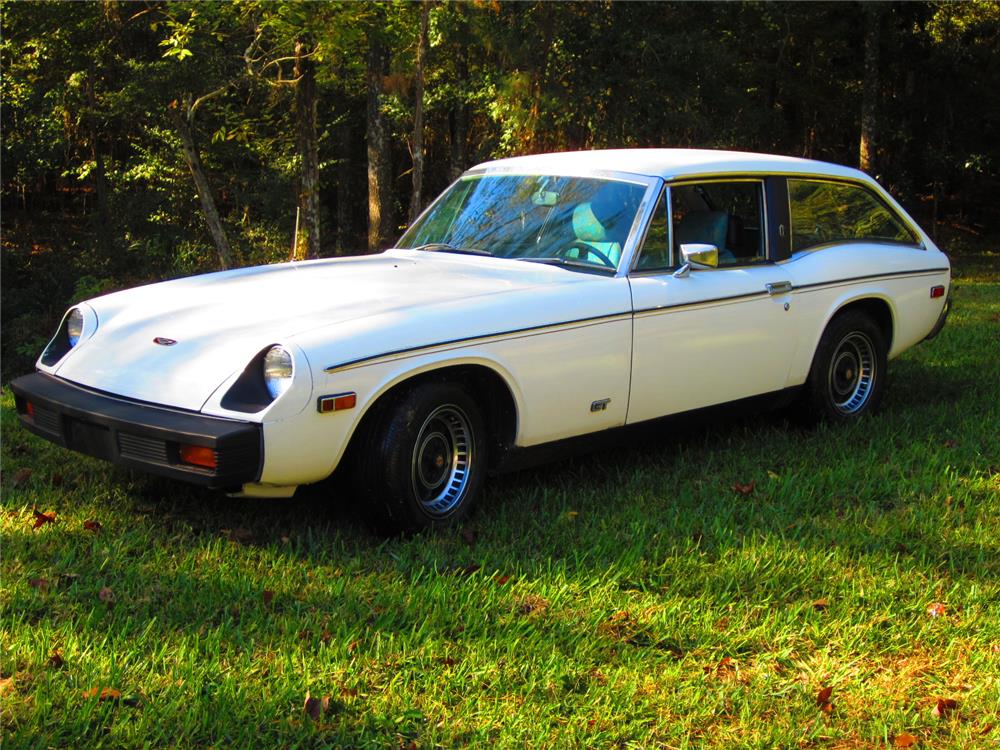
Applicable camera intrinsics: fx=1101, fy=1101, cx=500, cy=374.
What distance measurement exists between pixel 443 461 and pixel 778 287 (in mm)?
2358

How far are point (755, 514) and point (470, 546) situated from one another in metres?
1.41

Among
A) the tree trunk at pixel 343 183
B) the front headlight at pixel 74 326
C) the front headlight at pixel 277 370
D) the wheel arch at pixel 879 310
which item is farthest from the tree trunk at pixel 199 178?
the front headlight at pixel 277 370

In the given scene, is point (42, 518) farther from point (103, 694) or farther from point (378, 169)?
point (378, 169)

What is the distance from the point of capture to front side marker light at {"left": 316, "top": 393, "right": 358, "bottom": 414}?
427cm

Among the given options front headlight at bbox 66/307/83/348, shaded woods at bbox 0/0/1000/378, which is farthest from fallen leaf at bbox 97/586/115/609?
shaded woods at bbox 0/0/1000/378

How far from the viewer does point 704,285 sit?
5.74m

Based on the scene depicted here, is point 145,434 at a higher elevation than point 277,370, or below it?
below

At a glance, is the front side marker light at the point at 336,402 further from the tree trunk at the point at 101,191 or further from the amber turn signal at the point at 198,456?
the tree trunk at the point at 101,191

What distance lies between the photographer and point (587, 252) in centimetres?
560

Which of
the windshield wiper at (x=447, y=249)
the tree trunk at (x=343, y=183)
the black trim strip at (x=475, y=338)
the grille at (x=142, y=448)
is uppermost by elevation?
the windshield wiper at (x=447, y=249)

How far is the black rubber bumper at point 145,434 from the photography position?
4148 mm

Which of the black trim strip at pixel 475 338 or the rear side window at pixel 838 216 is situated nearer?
the black trim strip at pixel 475 338

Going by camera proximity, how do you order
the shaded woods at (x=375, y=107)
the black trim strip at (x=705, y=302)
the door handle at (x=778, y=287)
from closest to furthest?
the black trim strip at (x=705, y=302), the door handle at (x=778, y=287), the shaded woods at (x=375, y=107)

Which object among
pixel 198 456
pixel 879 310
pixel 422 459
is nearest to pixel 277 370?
pixel 198 456
